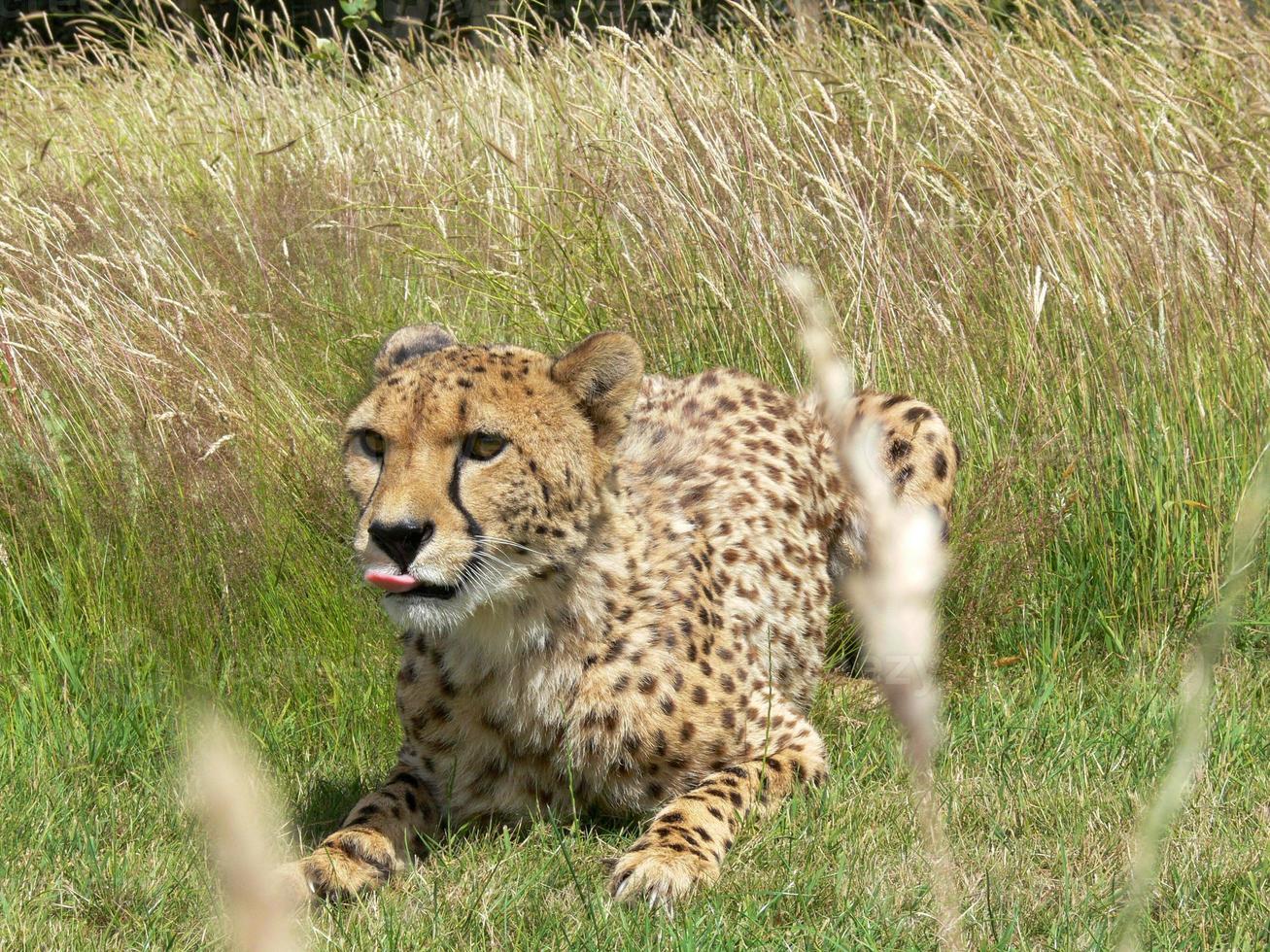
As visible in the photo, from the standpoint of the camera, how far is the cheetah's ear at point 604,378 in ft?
8.58

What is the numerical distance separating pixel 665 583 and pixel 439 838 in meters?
0.64

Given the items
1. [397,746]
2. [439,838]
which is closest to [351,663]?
[397,746]

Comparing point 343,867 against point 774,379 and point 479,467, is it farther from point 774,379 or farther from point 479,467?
point 774,379

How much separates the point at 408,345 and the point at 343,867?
0.99m

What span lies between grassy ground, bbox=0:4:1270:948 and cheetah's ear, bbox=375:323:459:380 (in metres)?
0.77

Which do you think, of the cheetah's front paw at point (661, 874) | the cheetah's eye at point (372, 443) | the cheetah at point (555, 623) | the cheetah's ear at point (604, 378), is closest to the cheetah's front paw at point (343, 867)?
the cheetah at point (555, 623)

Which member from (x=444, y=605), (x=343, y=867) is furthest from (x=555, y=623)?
(x=343, y=867)

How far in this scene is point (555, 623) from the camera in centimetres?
264

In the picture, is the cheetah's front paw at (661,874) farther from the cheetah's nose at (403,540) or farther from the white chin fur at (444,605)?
the cheetah's nose at (403,540)

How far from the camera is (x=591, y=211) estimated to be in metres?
4.38

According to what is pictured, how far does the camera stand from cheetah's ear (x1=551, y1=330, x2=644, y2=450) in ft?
8.58

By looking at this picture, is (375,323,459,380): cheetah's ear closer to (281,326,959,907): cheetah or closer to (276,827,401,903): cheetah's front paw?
(281,326,959,907): cheetah

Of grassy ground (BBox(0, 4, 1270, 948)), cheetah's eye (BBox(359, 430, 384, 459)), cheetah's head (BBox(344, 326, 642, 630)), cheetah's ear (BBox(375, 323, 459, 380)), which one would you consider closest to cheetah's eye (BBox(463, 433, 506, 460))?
cheetah's head (BBox(344, 326, 642, 630))

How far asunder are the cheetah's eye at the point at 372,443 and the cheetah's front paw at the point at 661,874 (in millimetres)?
792
